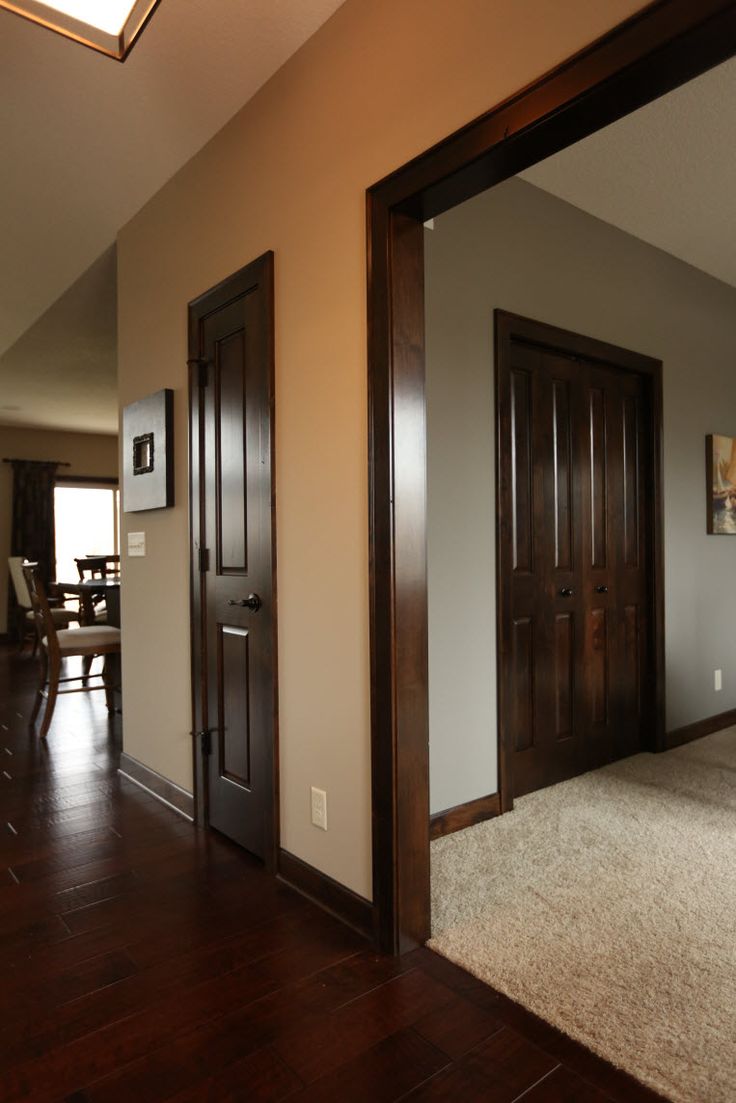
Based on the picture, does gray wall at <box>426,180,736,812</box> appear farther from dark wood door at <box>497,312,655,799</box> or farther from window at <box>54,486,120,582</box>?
window at <box>54,486,120,582</box>

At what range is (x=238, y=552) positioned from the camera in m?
2.54

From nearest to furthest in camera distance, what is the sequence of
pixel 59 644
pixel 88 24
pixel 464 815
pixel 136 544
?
pixel 88 24 < pixel 464 815 < pixel 136 544 < pixel 59 644

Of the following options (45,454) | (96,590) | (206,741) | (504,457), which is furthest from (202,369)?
(45,454)

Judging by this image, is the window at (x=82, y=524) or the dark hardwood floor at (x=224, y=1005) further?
the window at (x=82, y=524)

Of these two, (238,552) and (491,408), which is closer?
(238,552)

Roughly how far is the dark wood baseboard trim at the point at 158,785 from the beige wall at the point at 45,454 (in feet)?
20.4

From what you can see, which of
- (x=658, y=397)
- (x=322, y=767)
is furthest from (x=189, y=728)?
(x=658, y=397)

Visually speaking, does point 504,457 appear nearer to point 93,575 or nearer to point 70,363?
point 70,363

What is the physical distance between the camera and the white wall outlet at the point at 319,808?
2.08m

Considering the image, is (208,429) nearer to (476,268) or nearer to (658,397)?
(476,268)

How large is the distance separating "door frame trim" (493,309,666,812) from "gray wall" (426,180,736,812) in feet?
0.15

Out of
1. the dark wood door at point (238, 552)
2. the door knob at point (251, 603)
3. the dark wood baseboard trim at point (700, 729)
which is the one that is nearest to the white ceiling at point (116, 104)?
the dark wood door at point (238, 552)

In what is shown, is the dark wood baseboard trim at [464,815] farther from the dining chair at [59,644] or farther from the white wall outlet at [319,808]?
the dining chair at [59,644]

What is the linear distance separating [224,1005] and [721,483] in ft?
12.4
